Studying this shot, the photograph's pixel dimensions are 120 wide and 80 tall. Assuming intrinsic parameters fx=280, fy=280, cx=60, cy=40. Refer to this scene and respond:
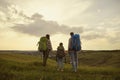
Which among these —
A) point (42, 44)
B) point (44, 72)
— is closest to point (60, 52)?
point (42, 44)

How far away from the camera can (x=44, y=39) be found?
2408 centimetres

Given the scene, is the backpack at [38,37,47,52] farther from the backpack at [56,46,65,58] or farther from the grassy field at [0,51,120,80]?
the grassy field at [0,51,120,80]

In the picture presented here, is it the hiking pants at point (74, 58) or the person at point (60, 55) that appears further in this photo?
the person at point (60, 55)

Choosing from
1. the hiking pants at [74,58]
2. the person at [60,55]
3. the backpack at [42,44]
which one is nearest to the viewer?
the hiking pants at [74,58]

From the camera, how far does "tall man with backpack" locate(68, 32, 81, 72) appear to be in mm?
20031

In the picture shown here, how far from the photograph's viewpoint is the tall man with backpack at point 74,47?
20.0 m

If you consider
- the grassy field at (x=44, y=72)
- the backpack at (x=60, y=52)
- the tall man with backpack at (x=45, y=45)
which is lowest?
the grassy field at (x=44, y=72)

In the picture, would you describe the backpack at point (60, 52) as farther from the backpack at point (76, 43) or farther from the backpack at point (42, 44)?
the backpack at point (76, 43)

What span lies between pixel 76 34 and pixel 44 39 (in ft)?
14.7

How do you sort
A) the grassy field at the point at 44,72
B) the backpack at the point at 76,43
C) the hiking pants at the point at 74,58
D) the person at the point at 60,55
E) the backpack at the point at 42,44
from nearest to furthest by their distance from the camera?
the grassy field at the point at 44,72 < the hiking pants at the point at 74,58 < the backpack at the point at 76,43 < the person at the point at 60,55 < the backpack at the point at 42,44

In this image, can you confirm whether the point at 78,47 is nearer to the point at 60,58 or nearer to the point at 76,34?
the point at 76,34

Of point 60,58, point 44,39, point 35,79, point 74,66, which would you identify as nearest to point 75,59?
point 74,66

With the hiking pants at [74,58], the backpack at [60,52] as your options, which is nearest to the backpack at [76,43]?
the hiking pants at [74,58]

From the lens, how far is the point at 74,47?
20125 mm
